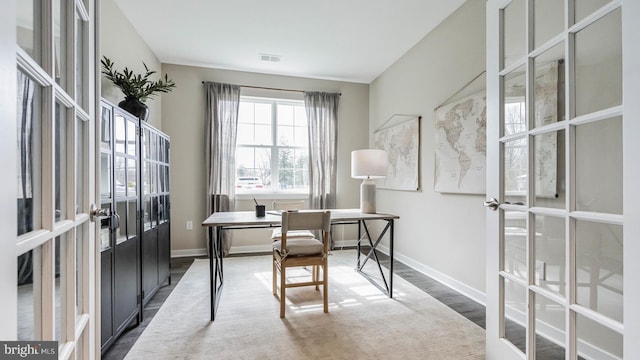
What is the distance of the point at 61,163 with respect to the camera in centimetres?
77

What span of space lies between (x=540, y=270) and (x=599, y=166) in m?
0.50

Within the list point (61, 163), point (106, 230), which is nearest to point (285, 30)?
point (106, 230)

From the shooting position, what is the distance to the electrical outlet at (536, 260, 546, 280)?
122cm

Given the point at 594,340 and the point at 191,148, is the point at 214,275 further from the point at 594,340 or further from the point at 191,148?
the point at 594,340

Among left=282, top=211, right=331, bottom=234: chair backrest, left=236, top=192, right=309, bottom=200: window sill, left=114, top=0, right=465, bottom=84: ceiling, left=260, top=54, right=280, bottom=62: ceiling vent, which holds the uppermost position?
left=114, top=0, right=465, bottom=84: ceiling

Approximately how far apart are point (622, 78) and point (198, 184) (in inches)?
161

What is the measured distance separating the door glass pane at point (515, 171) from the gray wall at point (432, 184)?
1.05 meters

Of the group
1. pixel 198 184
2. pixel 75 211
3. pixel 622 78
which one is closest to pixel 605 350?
pixel 622 78

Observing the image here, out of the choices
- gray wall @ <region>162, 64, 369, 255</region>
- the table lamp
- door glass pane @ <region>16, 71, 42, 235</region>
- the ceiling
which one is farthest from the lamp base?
door glass pane @ <region>16, 71, 42, 235</region>

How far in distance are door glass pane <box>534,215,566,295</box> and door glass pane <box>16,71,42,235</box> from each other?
173cm

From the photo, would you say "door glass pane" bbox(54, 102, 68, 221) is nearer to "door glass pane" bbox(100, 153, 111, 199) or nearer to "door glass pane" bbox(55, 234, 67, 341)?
"door glass pane" bbox(55, 234, 67, 341)

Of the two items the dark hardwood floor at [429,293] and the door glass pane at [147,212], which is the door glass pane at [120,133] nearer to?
the door glass pane at [147,212]

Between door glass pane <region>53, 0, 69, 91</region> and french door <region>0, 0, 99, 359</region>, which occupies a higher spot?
door glass pane <region>53, 0, 69, 91</region>

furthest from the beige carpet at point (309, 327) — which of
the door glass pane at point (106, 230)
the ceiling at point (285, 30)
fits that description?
the ceiling at point (285, 30)
